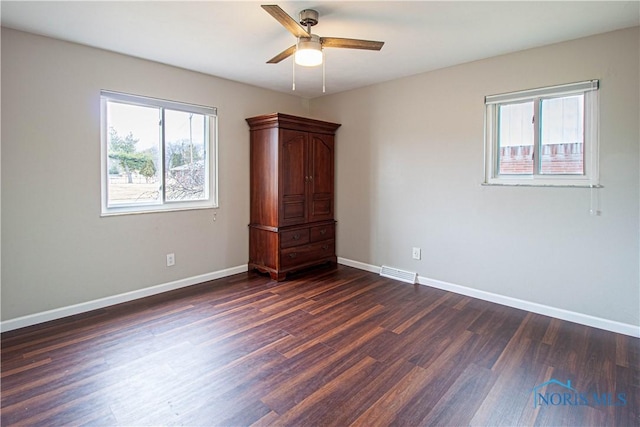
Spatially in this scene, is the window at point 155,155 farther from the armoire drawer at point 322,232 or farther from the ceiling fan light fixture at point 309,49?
the ceiling fan light fixture at point 309,49

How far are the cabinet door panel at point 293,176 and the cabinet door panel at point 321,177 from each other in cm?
13

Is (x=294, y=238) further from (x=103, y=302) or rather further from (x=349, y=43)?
(x=349, y=43)

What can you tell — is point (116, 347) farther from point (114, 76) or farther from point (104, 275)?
point (114, 76)

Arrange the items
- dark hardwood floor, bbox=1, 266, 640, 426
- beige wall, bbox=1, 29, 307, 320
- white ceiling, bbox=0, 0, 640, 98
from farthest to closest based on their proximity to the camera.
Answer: beige wall, bbox=1, 29, 307, 320, white ceiling, bbox=0, 0, 640, 98, dark hardwood floor, bbox=1, 266, 640, 426

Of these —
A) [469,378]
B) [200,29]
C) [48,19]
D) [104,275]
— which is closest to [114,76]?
[48,19]

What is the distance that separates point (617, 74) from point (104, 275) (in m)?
4.65

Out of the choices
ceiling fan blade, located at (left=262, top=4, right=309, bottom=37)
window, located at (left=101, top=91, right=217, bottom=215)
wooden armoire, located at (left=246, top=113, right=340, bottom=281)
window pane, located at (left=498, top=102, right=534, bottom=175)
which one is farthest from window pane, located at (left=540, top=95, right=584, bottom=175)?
window, located at (left=101, top=91, right=217, bottom=215)

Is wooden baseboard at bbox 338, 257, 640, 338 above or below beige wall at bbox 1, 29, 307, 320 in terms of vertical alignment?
below

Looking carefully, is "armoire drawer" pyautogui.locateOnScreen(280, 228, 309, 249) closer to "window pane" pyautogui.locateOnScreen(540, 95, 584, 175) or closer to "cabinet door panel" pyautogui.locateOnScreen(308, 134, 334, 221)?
"cabinet door panel" pyautogui.locateOnScreen(308, 134, 334, 221)

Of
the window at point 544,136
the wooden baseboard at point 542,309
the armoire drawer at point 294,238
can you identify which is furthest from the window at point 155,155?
the window at point 544,136

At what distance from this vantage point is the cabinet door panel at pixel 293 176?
3.99m

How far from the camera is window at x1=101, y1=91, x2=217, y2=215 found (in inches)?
126

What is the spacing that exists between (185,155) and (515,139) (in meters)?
A: 3.39

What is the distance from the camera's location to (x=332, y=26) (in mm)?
2584
